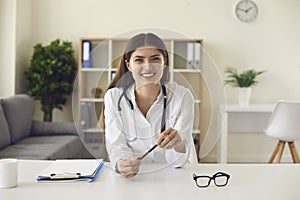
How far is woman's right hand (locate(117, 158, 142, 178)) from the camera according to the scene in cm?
138

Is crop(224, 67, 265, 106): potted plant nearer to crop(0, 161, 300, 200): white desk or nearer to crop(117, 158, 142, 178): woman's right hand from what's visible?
crop(0, 161, 300, 200): white desk

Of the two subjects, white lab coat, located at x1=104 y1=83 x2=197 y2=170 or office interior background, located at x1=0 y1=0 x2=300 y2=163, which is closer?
white lab coat, located at x1=104 y1=83 x2=197 y2=170

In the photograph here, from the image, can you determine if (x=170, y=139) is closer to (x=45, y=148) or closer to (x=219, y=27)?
(x=45, y=148)

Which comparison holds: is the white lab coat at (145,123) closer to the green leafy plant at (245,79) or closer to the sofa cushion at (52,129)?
the sofa cushion at (52,129)

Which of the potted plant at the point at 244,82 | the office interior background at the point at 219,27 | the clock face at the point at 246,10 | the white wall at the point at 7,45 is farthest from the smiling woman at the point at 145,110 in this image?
the clock face at the point at 246,10

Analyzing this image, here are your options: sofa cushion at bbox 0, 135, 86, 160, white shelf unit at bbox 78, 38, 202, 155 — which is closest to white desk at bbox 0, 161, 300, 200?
white shelf unit at bbox 78, 38, 202, 155

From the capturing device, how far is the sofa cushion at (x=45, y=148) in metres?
3.24

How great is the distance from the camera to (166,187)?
1302mm

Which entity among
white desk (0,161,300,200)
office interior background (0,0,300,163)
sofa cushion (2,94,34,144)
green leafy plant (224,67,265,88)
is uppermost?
office interior background (0,0,300,163)

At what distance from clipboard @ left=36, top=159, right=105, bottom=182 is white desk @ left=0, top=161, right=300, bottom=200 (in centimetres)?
3

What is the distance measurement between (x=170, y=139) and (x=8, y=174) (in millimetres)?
521

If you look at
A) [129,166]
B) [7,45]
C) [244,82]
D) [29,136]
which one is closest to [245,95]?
[244,82]

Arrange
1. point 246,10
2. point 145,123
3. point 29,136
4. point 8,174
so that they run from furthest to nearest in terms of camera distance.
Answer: point 246,10, point 29,136, point 145,123, point 8,174

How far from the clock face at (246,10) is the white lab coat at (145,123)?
3550 mm
